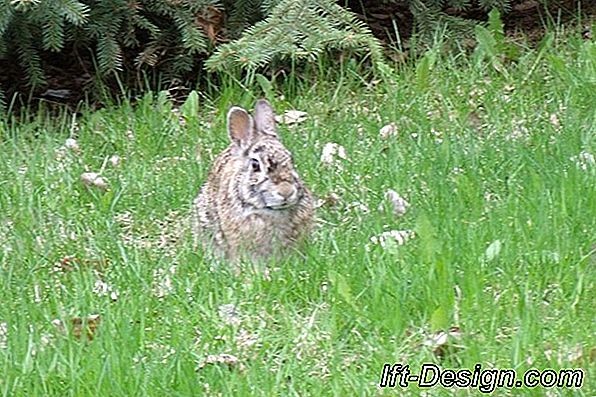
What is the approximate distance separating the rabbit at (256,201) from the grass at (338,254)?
121 mm

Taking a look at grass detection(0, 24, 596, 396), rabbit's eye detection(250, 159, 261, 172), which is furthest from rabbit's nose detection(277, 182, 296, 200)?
grass detection(0, 24, 596, 396)

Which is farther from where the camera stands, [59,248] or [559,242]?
[59,248]

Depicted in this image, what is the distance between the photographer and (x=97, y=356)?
3.59 meters

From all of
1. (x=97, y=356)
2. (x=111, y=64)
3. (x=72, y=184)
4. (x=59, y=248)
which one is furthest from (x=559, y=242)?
(x=111, y=64)

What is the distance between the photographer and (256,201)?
448cm

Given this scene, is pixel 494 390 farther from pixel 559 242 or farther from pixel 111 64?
pixel 111 64

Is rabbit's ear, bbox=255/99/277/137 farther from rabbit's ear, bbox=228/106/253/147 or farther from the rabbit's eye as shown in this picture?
the rabbit's eye

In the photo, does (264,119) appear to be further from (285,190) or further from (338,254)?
(338,254)

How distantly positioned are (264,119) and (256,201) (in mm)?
467

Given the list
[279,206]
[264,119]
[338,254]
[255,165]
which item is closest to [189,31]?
[264,119]

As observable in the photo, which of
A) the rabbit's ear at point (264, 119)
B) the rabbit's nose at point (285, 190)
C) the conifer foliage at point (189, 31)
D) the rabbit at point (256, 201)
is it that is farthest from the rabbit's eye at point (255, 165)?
the conifer foliage at point (189, 31)

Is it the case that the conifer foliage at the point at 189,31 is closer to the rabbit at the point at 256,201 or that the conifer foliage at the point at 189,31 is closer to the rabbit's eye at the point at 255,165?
the rabbit at the point at 256,201

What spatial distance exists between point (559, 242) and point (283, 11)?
282 cm

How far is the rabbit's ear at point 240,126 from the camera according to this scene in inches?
185
